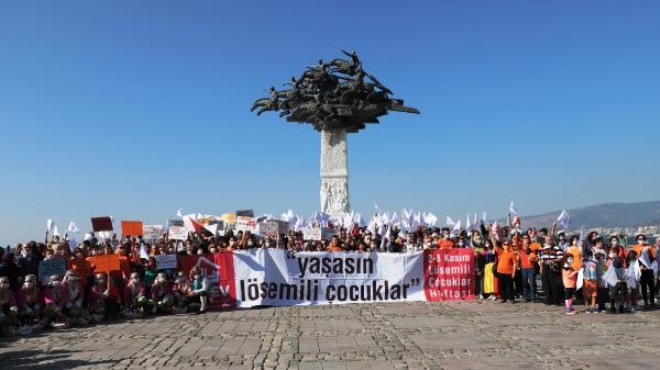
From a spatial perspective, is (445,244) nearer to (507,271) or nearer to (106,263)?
(507,271)

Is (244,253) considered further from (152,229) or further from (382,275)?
(152,229)

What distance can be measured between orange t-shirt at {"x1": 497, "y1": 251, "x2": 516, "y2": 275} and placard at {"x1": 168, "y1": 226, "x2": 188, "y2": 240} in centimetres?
886

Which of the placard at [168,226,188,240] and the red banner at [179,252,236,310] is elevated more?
the placard at [168,226,188,240]

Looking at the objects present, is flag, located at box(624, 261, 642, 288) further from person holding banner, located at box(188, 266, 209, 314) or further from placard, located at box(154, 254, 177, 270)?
placard, located at box(154, 254, 177, 270)

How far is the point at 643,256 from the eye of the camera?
42.3 ft

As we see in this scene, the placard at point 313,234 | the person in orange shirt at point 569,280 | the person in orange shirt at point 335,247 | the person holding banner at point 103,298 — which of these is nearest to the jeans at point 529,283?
the person in orange shirt at point 569,280

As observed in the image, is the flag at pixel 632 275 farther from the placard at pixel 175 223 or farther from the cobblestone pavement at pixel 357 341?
the placard at pixel 175 223

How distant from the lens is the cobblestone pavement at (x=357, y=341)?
7418 mm

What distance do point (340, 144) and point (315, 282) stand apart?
17.4m

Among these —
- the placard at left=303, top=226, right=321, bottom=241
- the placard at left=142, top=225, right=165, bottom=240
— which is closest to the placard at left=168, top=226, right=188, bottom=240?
the placard at left=142, top=225, right=165, bottom=240

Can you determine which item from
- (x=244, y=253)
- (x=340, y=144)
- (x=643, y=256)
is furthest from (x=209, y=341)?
(x=340, y=144)

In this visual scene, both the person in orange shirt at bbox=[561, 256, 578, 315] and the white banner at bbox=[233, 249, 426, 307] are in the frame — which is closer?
the person in orange shirt at bbox=[561, 256, 578, 315]

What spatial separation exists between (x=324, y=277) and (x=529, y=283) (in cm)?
530

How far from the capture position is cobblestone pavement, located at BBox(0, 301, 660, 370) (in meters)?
7.42
